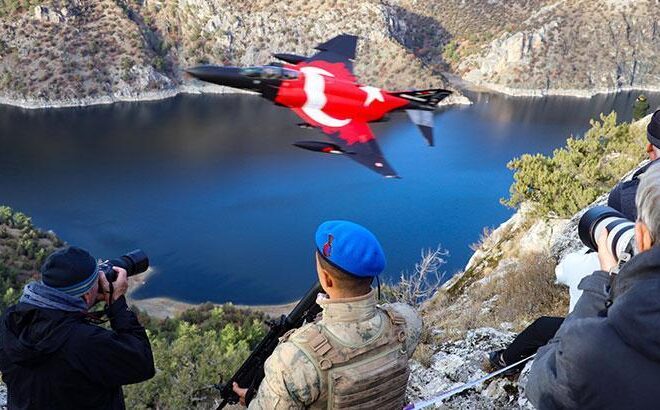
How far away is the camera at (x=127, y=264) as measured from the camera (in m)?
2.91

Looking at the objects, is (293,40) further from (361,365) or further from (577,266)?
(361,365)

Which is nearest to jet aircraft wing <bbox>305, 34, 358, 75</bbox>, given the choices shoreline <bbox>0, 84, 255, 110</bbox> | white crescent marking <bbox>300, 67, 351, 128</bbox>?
white crescent marking <bbox>300, 67, 351, 128</bbox>

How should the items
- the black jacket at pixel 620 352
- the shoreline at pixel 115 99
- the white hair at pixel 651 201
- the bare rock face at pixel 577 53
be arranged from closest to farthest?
the black jacket at pixel 620 352 → the white hair at pixel 651 201 → the shoreline at pixel 115 99 → the bare rock face at pixel 577 53

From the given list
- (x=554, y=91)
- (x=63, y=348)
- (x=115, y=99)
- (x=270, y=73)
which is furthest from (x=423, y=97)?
(x=554, y=91)

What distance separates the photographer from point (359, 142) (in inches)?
172

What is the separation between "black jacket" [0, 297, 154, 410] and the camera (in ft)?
7.91

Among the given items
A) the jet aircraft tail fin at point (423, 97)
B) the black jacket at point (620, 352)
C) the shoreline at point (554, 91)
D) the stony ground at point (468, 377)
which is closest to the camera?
the black jacket at point (620, 352)

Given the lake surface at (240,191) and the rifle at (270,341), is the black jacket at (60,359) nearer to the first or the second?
the rifle at (270,341)

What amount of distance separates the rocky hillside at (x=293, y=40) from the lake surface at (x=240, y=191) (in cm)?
900

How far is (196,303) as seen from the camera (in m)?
30.7

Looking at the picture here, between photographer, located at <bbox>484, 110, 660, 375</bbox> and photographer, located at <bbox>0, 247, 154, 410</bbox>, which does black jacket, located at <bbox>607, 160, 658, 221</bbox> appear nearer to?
photographer, located at <bbox>484, 110, 660, 375</bbox>

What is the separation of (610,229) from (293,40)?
62689mm

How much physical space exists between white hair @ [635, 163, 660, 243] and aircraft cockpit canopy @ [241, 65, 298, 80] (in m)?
3.08

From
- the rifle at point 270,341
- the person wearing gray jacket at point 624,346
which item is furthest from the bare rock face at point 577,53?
the person wearing gray jacket at point 624,346
